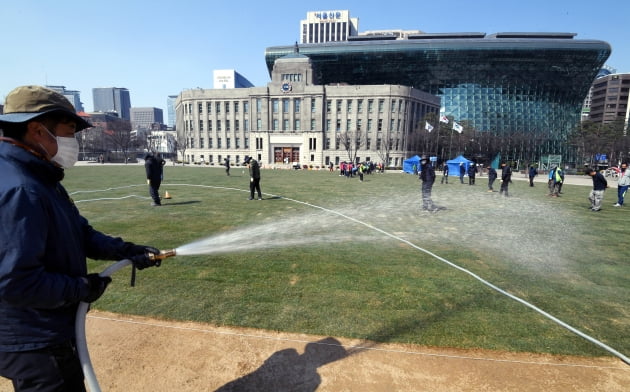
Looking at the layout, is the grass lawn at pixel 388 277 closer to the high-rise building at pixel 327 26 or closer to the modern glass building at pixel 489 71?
the modern glass building at pixel 489 71

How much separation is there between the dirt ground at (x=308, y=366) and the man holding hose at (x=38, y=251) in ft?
5.28

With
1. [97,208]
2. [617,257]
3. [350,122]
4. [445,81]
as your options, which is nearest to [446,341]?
[617,257]

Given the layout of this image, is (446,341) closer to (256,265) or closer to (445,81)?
(256,265)

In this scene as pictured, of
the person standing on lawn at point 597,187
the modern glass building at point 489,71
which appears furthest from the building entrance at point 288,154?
the person standing on lawn at point 597,187

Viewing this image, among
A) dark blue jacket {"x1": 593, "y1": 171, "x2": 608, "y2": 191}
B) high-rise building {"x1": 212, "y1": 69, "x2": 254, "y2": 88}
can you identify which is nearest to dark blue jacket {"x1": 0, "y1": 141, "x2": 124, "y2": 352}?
dark blue jacket {"x1": 593, "y1": 171, "x2": 608, "y2": 191}

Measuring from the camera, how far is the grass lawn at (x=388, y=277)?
4473mm

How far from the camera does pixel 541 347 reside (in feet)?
13.3

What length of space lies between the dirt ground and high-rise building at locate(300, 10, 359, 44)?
204187 mm

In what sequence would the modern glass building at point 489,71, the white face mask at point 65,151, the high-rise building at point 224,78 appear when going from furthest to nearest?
the high-rise building at point 224,78 → the modern glass building at point 489,71 → the white face mask at point 65,151

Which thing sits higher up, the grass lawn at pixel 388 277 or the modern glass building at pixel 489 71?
the modern glass building at pixel 489 71

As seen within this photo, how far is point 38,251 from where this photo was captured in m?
1.76

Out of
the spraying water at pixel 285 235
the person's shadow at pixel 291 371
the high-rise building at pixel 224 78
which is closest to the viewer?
the person's shadow at pixel 291 371

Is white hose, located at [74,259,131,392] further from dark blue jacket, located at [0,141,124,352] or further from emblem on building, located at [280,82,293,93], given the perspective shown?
emblem on building, located at [280,82,293,93]

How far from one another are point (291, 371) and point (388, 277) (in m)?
3.18
